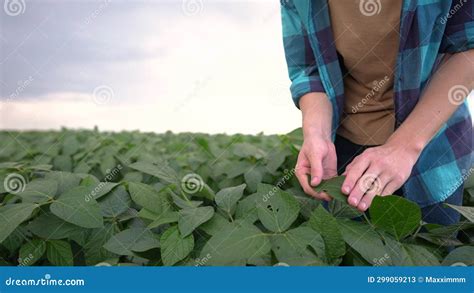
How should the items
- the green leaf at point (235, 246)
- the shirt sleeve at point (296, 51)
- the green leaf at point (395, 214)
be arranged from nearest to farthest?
1. the green leaf at point (235, 246)
2. the green leaf at point (395, 214)
3. the shirt sleeve at point (296, 51)

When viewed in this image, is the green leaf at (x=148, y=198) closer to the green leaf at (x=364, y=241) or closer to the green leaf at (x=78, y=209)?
the green leaf at (x=78, y=209)

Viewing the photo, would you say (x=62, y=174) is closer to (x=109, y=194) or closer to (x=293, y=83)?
(x=109, y=194)

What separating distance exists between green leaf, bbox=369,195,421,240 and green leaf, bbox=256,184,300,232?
0.65 ft

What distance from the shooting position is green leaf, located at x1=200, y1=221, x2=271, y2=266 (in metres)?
1.07

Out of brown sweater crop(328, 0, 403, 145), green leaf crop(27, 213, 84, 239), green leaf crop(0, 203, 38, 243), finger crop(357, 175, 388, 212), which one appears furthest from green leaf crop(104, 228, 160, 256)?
brown sweater crop(328, 0, 403, 145)

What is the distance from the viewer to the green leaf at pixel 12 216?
3.97 feet

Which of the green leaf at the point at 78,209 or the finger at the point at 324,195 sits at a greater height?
the green leaf at the point at 78,209

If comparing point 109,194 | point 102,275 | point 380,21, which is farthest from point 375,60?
point 102,275

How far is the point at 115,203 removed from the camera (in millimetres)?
1397

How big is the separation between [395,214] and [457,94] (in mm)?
594

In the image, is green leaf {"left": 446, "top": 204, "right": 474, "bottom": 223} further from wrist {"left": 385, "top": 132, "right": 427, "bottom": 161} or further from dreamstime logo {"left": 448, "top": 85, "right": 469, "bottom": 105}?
dreamstime logo {"left": 448, "top": 85, "right": 469, "bottom": 105}

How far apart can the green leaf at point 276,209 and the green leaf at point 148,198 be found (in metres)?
0.29

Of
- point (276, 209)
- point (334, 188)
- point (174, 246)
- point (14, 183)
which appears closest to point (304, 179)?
point (334, 188)

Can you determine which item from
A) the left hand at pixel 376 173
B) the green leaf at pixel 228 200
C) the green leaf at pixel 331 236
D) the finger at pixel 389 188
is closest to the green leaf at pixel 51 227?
the green leaf at pixel 228 200
